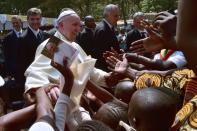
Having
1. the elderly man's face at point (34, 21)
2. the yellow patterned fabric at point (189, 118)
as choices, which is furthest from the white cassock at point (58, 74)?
the elderly man's face at point (34, 21)

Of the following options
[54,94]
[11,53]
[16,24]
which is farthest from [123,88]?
[16,24]

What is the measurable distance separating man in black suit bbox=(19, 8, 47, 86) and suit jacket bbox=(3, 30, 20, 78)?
33 centimetres

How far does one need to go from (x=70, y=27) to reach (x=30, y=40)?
8.94ft

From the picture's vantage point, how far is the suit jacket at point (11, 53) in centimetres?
666

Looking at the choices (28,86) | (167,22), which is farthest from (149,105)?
(28,86)

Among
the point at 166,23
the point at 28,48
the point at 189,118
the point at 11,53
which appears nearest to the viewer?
the point at 189,118

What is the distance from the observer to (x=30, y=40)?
20.3 ft

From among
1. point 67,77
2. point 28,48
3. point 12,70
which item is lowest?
point 12,70

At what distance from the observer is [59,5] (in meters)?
37.4

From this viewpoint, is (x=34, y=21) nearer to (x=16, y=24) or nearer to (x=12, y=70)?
(x=12, y=70)

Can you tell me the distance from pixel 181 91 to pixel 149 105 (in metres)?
0.46

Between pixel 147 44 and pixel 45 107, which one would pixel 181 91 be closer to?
pixel 147 44

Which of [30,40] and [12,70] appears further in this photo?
[12,70]

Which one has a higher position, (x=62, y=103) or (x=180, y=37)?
(x=180, y=37)
